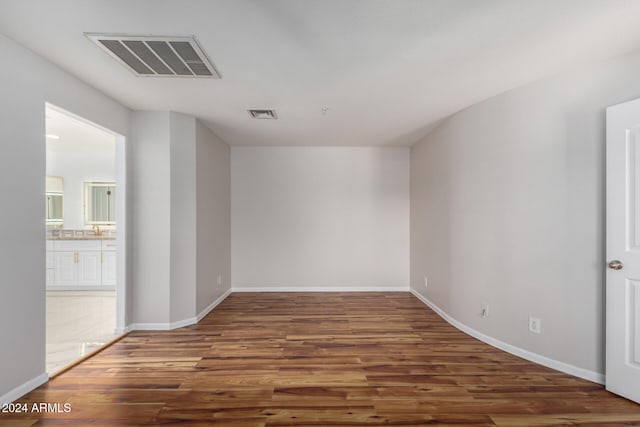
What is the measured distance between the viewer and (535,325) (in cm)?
266

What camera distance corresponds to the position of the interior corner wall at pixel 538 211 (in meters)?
2.33

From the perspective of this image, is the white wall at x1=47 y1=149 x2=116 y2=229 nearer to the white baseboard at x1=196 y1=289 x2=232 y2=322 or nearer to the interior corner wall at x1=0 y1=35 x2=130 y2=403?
the white baseboard at x1=196 y1=289 x2=232 y2=322

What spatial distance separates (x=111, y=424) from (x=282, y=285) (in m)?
3.39

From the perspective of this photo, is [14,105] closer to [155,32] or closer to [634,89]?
[155,32]

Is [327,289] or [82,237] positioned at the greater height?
[82,237]

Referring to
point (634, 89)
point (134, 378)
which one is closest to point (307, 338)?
point (134, 378)

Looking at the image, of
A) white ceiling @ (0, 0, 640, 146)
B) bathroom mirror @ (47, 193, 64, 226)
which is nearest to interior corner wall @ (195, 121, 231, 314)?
white ceiling @ (0, 0, 640, 146)

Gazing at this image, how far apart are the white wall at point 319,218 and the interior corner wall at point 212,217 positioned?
310 mm

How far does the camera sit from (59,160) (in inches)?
225

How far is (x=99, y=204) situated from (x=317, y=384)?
577 cm

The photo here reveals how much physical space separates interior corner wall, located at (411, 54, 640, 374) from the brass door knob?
150mm

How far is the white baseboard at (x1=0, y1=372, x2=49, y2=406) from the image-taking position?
2023 millimetres

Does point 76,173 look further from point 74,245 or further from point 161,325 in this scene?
point 161,325

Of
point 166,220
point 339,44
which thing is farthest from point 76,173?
point 339,44
